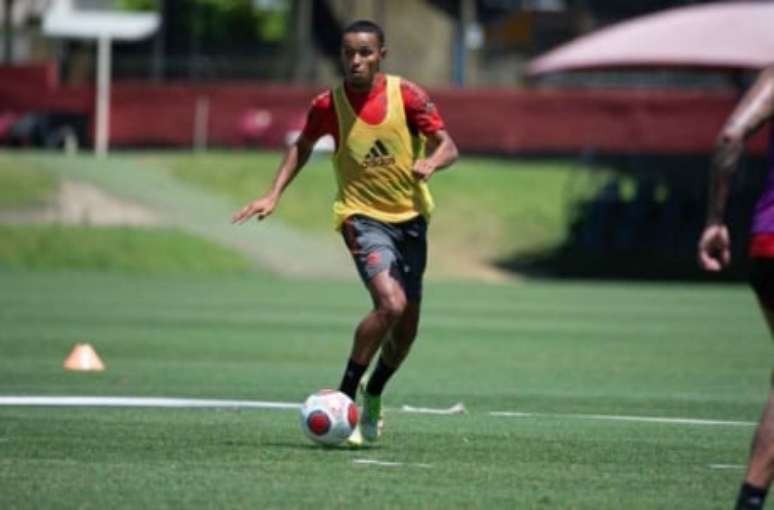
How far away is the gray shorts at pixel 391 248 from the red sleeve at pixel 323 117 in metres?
0.55

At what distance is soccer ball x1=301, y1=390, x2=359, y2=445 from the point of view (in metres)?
12.9

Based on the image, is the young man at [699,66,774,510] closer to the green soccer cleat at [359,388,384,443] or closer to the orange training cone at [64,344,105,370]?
the green soccer cleat at [359,388,384,443]

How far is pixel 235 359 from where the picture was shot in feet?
72.2

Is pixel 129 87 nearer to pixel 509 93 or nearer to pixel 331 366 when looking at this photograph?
pixel 509 93

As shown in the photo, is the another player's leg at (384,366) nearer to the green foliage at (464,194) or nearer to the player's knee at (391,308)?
the player's knee at (391,308)

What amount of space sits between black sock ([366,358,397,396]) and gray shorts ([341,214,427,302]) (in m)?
0.47

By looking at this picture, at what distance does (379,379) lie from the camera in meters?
13.9

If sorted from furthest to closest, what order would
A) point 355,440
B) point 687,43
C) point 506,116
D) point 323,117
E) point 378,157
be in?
point 506,116, point 687,43, point 323,117, point 378,157, point 355,440

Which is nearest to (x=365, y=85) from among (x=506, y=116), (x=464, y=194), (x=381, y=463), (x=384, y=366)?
(x=384, y=366)

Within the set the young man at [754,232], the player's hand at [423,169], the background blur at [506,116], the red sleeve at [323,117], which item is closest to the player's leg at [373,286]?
the player's hand at [423,169]

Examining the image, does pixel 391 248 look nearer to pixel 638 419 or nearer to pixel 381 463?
pixel 381 463

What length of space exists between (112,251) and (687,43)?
1108 centimetres

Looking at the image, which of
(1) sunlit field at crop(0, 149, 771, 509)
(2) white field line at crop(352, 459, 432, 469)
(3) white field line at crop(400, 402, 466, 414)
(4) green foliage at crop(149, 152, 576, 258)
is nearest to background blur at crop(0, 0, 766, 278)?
(4) green foliage at crop(149, 152, 576, 258)

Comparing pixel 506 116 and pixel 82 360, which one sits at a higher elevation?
pixel 82 360
